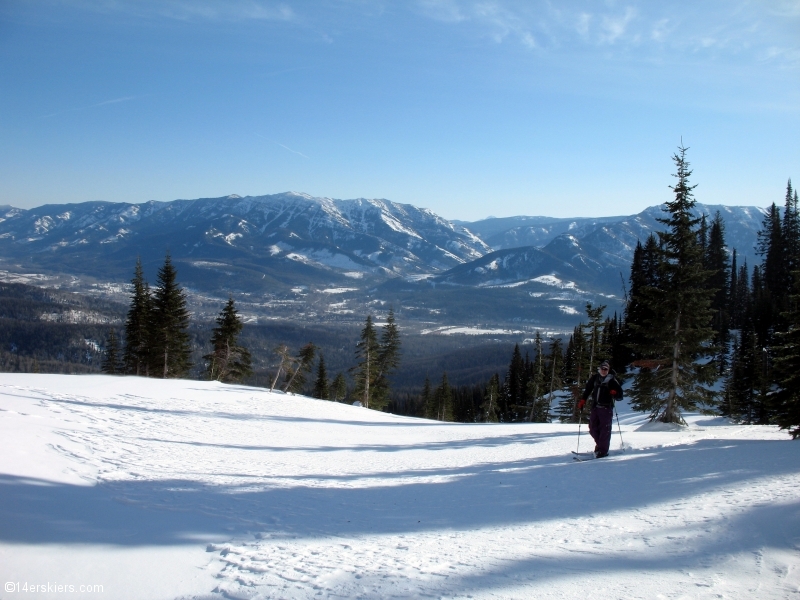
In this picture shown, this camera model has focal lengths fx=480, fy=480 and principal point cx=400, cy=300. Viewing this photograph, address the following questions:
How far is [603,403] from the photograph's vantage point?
11.0 metres

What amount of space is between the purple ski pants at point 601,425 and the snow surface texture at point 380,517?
0.47 metres

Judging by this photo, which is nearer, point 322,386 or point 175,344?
point 175,344

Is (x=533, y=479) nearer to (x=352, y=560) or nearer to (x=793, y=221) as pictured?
(x=352, y=560)

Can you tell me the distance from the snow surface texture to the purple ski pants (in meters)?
0.47

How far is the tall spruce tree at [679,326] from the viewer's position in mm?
18766

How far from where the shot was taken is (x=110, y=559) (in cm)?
513

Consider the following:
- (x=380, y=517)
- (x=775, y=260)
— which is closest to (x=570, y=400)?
(x=380, y=517)

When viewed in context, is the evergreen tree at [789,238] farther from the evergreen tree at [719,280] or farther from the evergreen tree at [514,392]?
the evergreen tree at [514,392]

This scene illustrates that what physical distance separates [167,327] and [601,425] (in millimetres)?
35119

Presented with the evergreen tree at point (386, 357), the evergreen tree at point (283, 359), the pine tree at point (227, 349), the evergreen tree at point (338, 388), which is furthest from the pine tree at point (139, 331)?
the evergreen tree at point (338, 388)

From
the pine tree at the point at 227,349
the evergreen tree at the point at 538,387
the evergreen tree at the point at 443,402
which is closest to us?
the pine tree at the point at 227,349

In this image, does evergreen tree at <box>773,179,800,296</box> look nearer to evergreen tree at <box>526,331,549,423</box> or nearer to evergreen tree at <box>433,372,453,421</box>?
evergreen tree at <box>526,331,549,423</box>

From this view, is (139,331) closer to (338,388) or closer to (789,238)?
(338,388)

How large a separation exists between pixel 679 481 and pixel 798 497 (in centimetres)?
187
